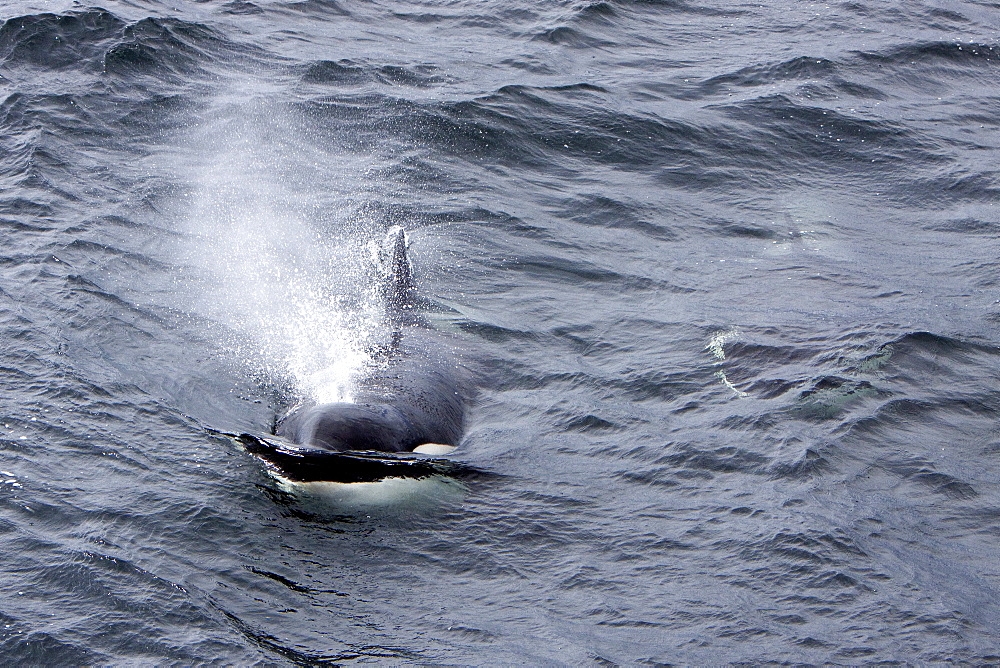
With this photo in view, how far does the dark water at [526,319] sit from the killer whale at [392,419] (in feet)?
Answer: 1.09

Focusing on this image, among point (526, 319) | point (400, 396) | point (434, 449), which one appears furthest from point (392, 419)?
point (526, 319)

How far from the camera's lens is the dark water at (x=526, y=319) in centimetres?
958

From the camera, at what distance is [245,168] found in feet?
61.5

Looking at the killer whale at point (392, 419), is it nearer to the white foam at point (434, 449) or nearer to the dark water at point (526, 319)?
the white foam at point (434, 449)

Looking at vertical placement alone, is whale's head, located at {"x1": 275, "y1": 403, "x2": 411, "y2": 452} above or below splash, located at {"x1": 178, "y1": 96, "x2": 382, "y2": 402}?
above

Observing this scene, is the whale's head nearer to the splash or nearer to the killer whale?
the killer whale

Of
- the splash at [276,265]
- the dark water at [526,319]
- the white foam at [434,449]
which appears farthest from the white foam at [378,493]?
the splash at [276,265]

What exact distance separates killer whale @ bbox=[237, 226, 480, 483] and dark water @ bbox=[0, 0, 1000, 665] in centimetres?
33

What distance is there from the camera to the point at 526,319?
48.4ft

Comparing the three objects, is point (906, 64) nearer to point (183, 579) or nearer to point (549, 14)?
point (549, 14)

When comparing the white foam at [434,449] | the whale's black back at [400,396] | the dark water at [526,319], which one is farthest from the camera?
the white foam at [434,449]

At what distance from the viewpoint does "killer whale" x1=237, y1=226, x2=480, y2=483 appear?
10.1 metres

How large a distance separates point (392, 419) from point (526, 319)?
4120mm

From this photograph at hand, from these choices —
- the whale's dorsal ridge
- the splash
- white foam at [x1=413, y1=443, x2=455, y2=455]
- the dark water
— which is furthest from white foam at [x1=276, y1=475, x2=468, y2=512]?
the whale's dorsal ridge
